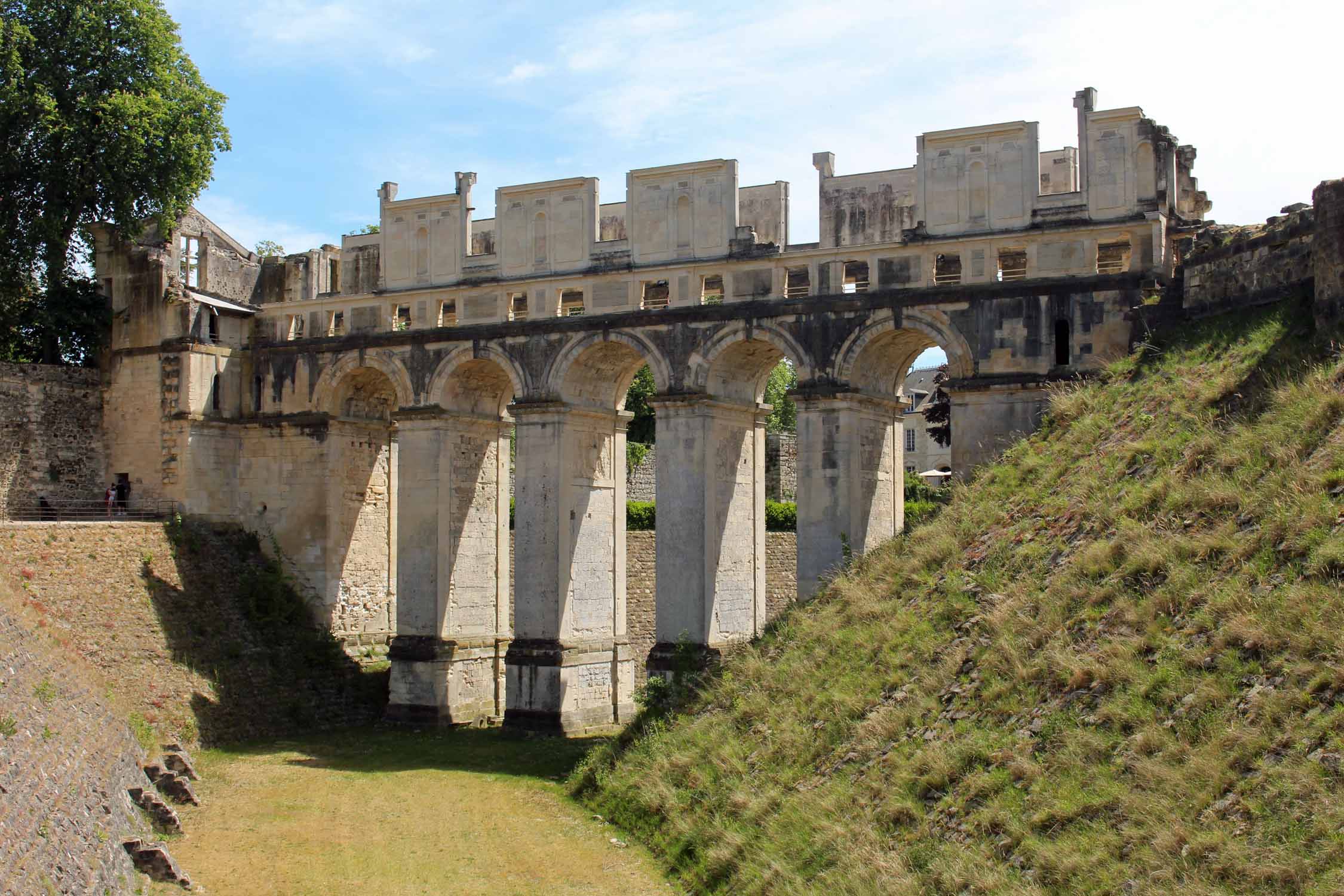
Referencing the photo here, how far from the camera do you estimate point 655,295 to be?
27.0m

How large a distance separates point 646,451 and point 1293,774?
39040 millimetres

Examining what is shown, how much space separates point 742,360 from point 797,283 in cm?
167

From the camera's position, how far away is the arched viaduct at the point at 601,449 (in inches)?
945

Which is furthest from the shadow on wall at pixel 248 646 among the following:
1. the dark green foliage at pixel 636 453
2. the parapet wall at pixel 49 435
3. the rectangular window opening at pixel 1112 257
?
the dark green foliage at pixel 636 453

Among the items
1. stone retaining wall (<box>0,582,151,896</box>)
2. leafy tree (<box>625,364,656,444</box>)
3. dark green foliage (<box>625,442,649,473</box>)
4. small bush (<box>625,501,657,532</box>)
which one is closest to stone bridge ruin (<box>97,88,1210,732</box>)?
stone retaining wall (<box>0,582,151,896</box>)

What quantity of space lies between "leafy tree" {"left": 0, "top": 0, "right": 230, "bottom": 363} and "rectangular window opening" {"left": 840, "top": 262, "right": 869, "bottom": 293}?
14.5m

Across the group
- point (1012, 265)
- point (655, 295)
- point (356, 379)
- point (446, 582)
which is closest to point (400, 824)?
point (446, 582)

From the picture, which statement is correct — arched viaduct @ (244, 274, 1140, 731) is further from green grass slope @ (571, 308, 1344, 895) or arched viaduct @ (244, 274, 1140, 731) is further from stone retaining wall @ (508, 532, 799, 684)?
stone retaining wall @ (508, 532, 799, 684)

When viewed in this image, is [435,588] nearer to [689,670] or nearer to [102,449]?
[689,670]

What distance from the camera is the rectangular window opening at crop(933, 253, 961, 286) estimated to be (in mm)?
24656

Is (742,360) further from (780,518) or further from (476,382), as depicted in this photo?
(780,518)

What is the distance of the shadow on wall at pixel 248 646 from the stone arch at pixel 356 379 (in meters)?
3.11

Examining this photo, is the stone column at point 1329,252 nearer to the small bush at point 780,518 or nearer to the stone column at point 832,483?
the stone column at point 832,483

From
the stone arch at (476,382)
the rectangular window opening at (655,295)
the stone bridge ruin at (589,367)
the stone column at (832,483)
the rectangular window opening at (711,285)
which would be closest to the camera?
the stone bridge ruin at (589,367)
